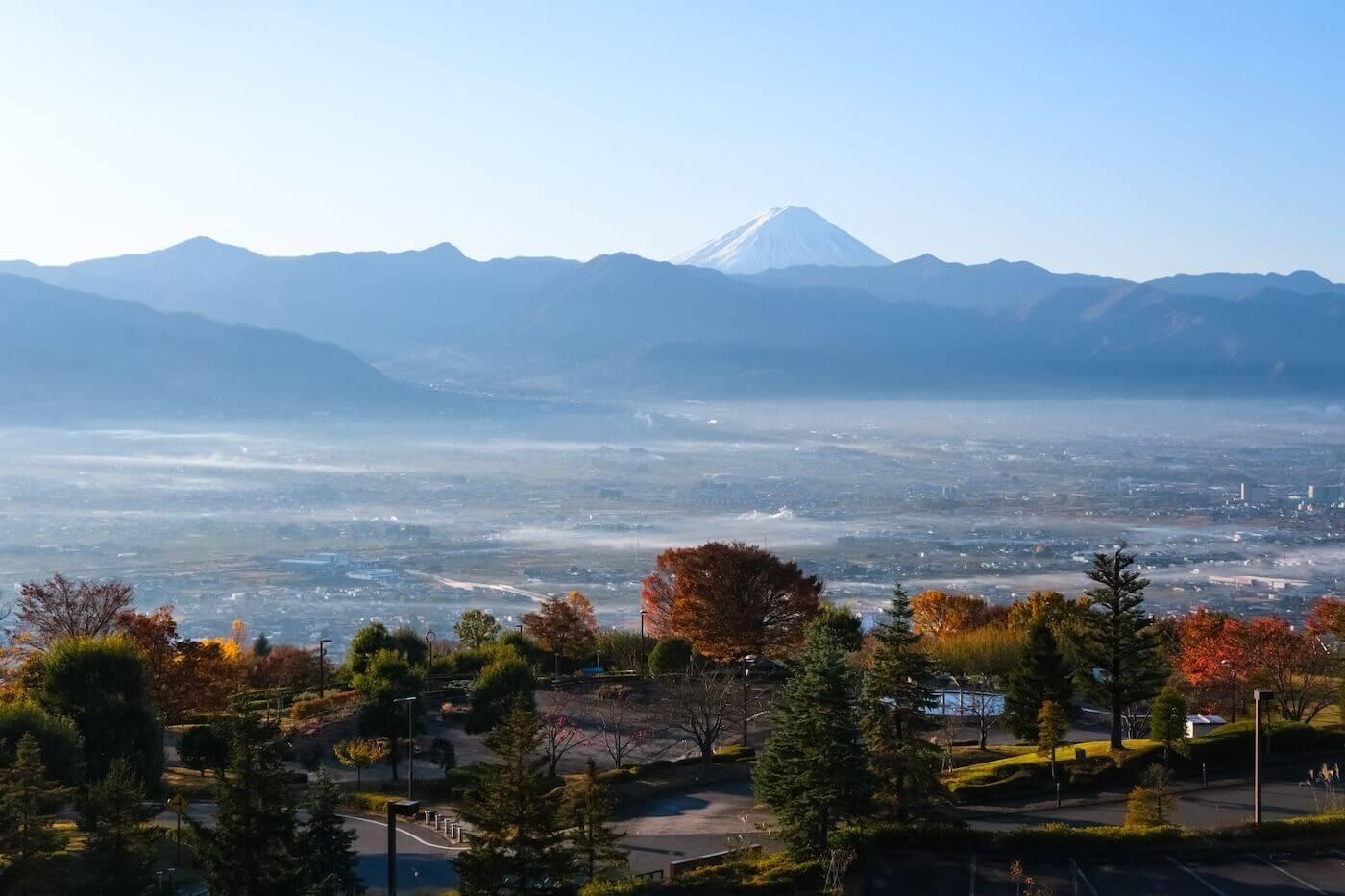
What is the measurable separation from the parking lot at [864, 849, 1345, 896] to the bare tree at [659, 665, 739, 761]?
8817 mm

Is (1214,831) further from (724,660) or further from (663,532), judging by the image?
(663,532)

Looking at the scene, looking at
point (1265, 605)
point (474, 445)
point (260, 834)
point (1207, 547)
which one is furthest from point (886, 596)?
point (474, 445)

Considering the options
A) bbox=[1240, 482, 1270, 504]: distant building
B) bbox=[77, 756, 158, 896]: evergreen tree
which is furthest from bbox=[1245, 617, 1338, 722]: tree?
bbox=[1240, 482, 1270, 504]: distant building

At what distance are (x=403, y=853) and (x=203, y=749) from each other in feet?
22.2

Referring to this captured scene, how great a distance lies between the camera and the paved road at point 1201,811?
74.2 ft

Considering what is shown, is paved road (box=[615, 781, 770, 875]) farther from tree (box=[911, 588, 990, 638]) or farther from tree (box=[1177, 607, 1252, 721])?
tree (box=[911, 588, 990, 638])

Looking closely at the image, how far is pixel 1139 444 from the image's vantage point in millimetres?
163625

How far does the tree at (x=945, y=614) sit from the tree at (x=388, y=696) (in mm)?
20178

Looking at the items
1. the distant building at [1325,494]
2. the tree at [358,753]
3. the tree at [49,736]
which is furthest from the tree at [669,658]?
the distant building at [1325,494]

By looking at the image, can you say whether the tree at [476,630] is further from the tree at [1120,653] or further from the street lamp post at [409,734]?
the tree at [1120,653]

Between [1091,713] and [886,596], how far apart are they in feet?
102

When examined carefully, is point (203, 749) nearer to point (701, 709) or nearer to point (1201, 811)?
point (701, 709)

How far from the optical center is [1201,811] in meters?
23.3

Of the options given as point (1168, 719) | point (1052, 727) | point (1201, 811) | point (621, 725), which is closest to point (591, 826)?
point (1052, 727)
